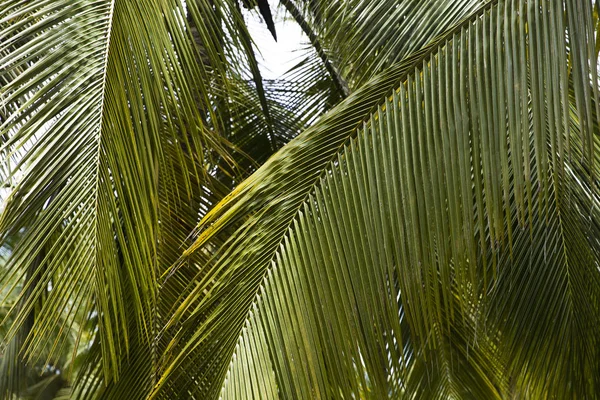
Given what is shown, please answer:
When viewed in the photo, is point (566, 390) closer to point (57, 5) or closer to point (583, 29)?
point (583, 29)

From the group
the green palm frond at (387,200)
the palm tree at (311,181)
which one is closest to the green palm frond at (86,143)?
the palm tree at (311,181)

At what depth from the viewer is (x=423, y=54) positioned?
52.2 inches

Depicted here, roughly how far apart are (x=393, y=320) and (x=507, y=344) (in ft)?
3.21

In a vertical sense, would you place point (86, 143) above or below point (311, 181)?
below

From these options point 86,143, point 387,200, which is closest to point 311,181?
point 387,200

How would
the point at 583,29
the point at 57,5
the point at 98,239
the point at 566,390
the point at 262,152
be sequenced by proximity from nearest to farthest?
the point at 583,29 → the point at 98,239 → the point at 57,5 → the point at 566,390 → the point at 262,152

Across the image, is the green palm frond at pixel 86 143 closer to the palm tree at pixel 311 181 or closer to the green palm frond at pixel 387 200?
the palm tree at pixel 311 181

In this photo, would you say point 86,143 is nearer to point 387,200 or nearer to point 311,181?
point 311,181

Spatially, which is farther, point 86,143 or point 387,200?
point 86,143

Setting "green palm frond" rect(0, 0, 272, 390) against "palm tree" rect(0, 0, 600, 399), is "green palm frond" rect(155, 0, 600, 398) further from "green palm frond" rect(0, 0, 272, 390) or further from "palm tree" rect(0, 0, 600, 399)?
"green palm frond" rect(0, 0, 272, 390)

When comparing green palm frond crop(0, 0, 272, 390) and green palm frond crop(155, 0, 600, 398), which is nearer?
green palm frond crop(155, 0, 600, 398)

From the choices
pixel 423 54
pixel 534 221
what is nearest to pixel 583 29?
pixel 423 54

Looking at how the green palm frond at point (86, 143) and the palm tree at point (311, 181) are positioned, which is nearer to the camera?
the palm tree at point (311, 181)

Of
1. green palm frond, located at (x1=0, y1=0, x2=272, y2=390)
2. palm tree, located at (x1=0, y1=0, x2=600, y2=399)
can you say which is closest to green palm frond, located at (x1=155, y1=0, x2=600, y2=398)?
palm tree, located at (x1=0, y1=0, x2=600, y2=399)
